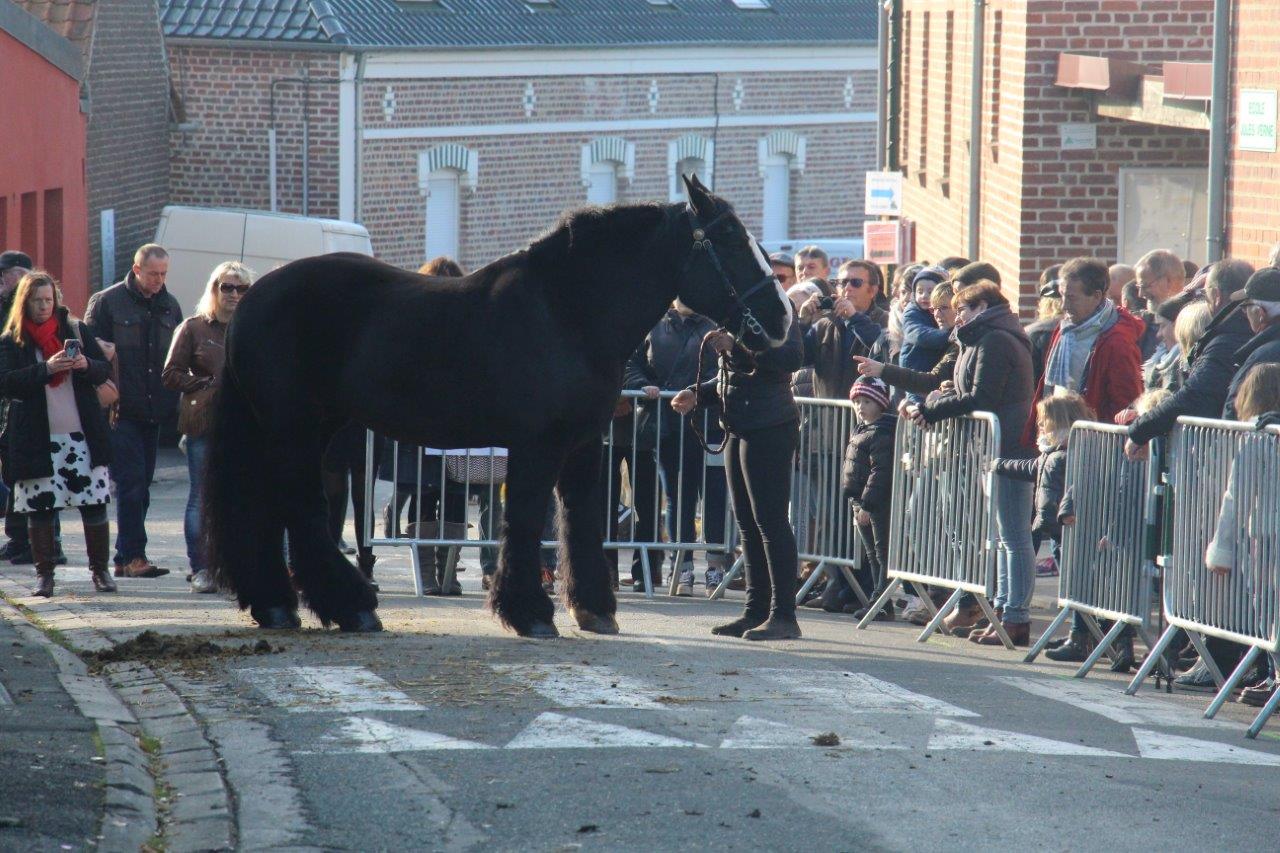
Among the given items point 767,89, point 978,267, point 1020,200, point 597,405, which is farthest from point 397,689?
point 767,89

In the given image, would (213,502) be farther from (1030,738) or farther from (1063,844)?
(1063,844)

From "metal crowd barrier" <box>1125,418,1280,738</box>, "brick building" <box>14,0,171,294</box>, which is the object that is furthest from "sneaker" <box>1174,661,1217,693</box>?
"brick building" <box>14,0,171,294</box>

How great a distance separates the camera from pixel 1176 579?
8.40 meters

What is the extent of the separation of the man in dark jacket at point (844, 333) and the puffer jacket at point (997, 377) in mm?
1200

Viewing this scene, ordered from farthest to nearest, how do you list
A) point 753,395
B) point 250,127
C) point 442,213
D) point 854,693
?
point 442,213 < point 250,127 < point 753,395 < point 854,693

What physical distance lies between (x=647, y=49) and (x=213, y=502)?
30632mm

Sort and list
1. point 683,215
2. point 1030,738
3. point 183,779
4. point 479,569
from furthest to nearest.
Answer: point 479,569 < point 683,215 < point 1030,738 < point 183,779

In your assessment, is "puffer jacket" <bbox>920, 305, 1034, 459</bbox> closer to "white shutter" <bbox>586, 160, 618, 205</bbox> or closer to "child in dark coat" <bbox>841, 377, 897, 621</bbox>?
"child in dark coat" <bbox>841, 377, 897, 621</bbox>

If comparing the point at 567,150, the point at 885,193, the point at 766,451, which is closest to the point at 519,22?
the point at 567,150

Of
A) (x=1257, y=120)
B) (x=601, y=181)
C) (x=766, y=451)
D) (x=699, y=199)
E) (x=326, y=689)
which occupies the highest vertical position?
(x=601, y=181)

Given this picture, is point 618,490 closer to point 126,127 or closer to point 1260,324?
point 1260,324

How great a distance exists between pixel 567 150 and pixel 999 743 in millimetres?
31237

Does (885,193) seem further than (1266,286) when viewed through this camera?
Yes

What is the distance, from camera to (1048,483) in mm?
9367
